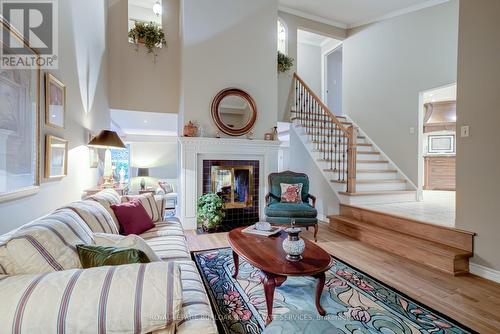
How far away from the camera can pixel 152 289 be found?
86cm

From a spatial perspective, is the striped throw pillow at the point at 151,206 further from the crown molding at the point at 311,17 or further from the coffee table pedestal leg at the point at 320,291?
the crown molding at the point at 311,17

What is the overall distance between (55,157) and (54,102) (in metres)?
0.48

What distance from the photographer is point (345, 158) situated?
4586 mm

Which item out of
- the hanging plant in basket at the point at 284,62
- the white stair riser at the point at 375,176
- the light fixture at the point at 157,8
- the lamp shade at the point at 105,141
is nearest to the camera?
the lamp shade at the point at 105,141

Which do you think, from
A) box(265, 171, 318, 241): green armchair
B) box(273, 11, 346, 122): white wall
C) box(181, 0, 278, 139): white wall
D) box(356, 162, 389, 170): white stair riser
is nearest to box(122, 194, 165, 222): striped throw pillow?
box(265, 171, 318, 241): green armchair

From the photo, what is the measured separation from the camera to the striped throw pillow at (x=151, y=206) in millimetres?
2727

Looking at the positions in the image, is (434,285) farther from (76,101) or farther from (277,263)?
(76,101)

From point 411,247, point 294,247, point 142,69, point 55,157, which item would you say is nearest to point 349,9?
point 142,69

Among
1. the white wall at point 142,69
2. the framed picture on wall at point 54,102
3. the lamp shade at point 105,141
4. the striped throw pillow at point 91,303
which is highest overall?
the white wall at point 142,69

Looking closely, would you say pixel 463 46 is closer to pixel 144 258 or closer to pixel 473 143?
pixel 473 143

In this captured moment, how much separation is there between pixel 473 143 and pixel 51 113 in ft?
13.0

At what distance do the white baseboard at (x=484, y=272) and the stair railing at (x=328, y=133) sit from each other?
5.73 feet

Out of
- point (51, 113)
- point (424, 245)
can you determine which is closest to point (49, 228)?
point (51, 113)

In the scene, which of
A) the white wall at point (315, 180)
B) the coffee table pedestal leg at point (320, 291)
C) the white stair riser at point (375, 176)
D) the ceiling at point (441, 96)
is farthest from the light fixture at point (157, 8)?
the ceiling at point (441, 96)
